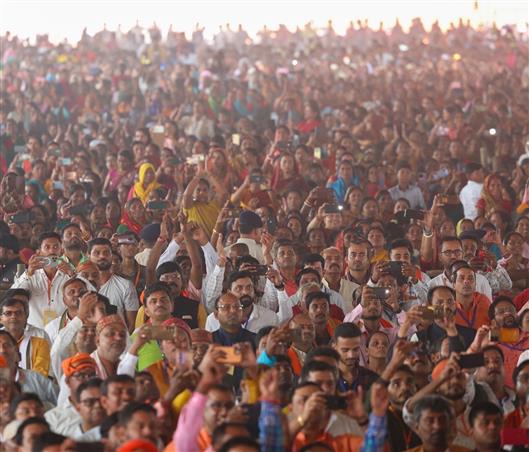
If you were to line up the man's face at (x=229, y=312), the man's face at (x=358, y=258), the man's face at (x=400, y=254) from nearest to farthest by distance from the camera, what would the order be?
the man's face at (x=229, y=312) < the man's face at (x=358, y=258) < the man's face at (x=400, y=254)

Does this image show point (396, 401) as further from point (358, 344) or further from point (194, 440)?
point (194, 440)

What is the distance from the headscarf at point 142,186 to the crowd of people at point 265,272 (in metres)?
0.02

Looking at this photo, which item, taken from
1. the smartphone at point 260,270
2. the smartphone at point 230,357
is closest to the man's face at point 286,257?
the smartphone at point 260,270

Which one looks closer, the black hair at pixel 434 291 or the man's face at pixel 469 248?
the black hair at pixel 434 291

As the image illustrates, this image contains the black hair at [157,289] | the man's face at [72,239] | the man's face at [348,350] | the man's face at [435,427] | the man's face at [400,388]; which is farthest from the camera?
the man's face at [72,239]

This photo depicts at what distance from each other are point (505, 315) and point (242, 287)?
1.78 m

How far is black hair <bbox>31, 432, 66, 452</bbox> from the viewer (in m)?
6.60

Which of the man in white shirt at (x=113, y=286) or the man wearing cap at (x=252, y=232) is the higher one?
the man wearing cap at (x=252, y=232)

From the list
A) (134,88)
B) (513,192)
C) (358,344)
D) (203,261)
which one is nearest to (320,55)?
(134,88)

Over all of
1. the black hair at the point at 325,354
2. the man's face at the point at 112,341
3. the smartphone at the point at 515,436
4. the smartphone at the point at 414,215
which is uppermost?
the smartphone at the point at 414,215

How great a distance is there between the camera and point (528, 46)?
28.8 m

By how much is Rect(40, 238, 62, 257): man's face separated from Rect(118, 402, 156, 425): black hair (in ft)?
12.9

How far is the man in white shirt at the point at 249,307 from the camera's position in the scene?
374 inches

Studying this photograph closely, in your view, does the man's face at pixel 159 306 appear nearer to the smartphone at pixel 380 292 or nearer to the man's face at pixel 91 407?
the smartphone at pixel 380 292
